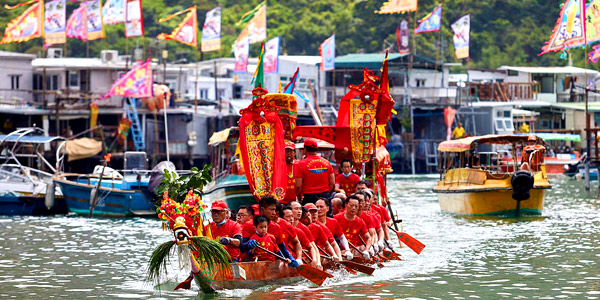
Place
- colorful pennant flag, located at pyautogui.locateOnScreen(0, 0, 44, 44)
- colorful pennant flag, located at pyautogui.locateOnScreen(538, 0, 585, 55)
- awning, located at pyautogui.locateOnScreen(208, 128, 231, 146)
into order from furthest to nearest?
colorful pennant flag, located at pyautogui.locateOnScreen(0, 0, 44, 44) < colorful pennant flag, located at pyautogui.locateOnScreen(538, 0, 585, 55) < awning, located at pyautogui.locateOnScreen(208, 128, 231, 146)

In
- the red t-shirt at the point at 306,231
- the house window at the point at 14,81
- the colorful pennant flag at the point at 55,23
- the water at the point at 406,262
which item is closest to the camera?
the red t-shirt at the point at 306,231

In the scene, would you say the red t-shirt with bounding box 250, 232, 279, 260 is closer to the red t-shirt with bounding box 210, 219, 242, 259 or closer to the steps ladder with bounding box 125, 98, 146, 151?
the red t-shirt with bounding box 210, 219, 242, 259

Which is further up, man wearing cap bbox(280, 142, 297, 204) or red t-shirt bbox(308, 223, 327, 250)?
man wearing cap bbox(280, 142, 297, 204)

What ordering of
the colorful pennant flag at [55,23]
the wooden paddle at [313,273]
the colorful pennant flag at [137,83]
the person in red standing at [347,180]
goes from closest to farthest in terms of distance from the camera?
the wooden paddle at [313,273] → the person in red standing at [347,180] → the colorful pennant flag at [137,83] → the colorful pennant flag at [55,23]

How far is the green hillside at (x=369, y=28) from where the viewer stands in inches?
3258

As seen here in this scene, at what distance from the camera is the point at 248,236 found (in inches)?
683

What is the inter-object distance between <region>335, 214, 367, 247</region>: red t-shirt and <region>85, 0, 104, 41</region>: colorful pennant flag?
33878mm

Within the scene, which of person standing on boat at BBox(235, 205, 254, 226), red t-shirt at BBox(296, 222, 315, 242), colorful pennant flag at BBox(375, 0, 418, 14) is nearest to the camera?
person standing on boat at BBox(235, 205, 254, 226)

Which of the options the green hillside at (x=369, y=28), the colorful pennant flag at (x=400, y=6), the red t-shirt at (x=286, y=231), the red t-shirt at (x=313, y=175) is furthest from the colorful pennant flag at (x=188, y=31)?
the red t-shirt at (x=286, y=231)

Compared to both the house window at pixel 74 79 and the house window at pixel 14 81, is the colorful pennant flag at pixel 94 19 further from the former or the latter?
the house window at pixel 14 81

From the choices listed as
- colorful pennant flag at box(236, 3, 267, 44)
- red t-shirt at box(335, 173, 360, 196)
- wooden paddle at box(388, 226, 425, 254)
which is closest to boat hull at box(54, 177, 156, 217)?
red t-shirt at box(335, 173, 360, 196)

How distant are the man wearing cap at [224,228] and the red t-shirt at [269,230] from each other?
95 mm

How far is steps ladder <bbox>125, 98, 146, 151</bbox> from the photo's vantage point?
58031 mm

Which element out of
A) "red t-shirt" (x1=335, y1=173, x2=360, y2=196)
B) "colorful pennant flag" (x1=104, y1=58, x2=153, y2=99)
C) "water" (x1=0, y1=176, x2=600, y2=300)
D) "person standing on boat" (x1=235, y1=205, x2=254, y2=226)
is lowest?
"water" (x1=0, y1=176, x2=600, y2=300)
